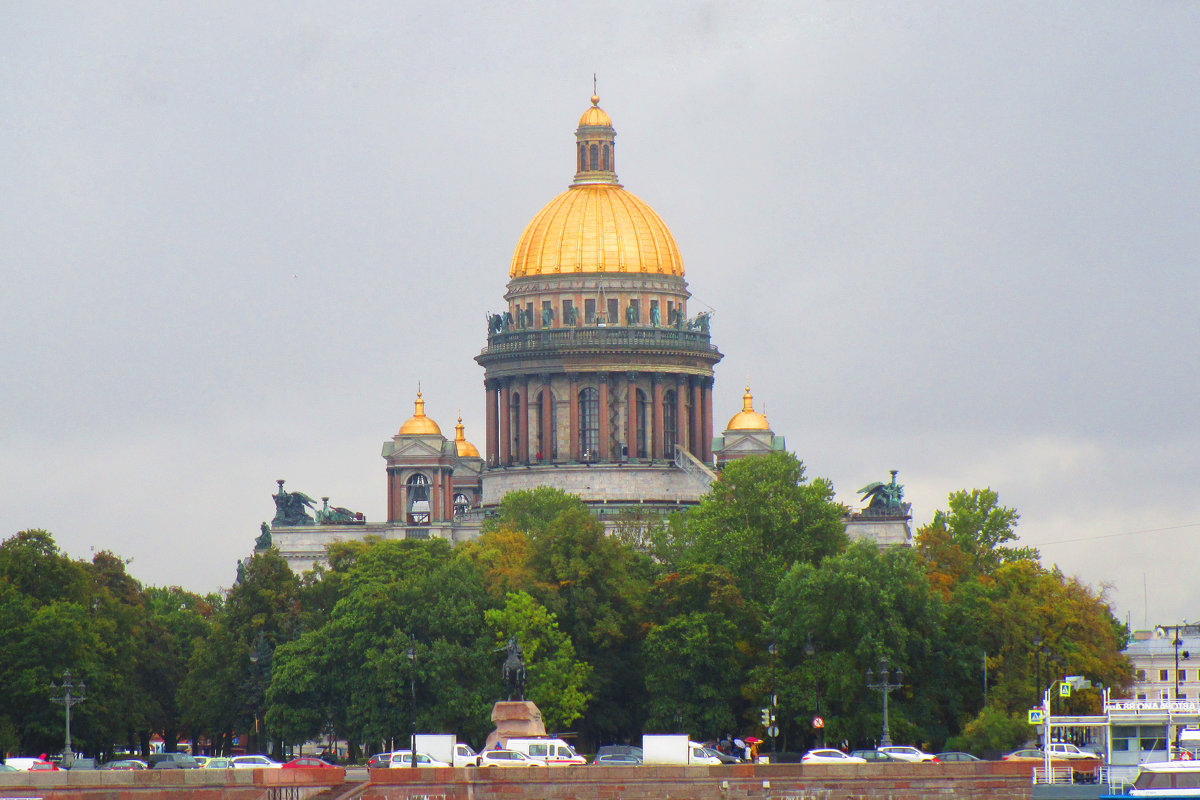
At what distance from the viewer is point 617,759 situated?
116m

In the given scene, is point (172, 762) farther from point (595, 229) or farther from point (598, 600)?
point (595, 229)

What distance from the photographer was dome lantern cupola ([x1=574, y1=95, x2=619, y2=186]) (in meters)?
189

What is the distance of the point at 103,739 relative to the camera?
13212cm

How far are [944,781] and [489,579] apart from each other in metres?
38.9

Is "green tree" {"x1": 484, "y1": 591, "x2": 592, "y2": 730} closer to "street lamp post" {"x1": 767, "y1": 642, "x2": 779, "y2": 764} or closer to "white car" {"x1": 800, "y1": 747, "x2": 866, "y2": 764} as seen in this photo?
"street lamp post" {"x1": 767, "y1": 642, "x2": 779, "y2": 764}

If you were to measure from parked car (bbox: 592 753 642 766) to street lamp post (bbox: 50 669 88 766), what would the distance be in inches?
768

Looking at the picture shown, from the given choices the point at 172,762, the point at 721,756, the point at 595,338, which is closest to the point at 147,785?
the point at 172,762

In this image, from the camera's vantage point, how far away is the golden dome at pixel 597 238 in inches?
7313

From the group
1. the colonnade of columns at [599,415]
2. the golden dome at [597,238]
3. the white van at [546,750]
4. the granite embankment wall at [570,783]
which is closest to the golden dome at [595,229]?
the golden dome at [597,238]

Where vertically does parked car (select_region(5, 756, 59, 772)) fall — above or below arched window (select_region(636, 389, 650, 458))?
below

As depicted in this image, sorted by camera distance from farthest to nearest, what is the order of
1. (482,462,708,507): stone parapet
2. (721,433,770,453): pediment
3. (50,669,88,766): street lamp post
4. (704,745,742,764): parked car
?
(721,433,770,453): pediment → (482,462,708,507): stone parapet → (50,669,88,766): street lamp post → (704,745,742,764): parked car

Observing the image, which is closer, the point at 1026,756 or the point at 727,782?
the point at 727,782

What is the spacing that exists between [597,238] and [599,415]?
33.8 ft

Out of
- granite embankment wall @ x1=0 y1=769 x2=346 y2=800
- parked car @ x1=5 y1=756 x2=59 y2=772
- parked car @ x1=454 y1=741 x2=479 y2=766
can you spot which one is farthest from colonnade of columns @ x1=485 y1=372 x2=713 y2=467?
granite embankment wall @ x1=0 y1=769 x2=346 y2=800
